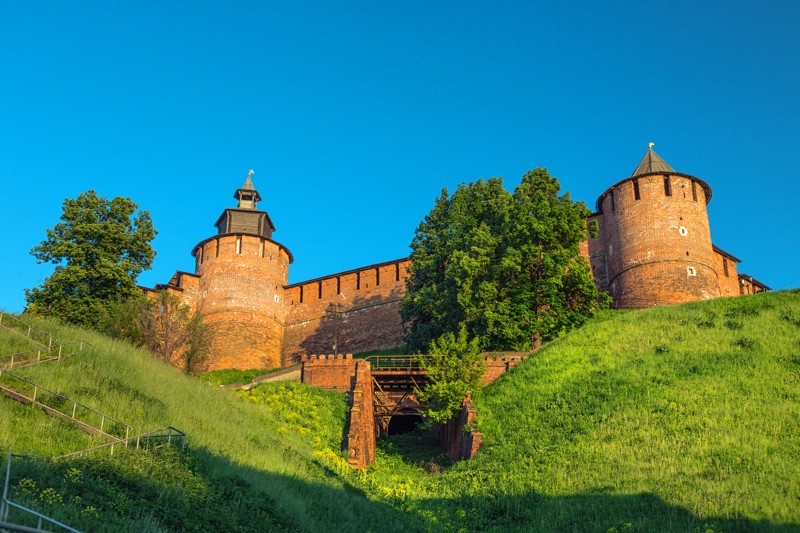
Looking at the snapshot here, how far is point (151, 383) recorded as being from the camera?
24.3 meters

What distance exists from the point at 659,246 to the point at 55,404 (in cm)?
2973

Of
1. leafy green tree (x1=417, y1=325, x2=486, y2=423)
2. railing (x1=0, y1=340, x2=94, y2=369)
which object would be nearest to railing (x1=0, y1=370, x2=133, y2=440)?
railing (x1=0, y1=340, x2=94, y2=369)

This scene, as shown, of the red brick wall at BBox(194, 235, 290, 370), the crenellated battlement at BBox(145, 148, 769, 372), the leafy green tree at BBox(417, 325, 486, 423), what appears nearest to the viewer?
the leafy green tree at BBox(417, 325, 486, 423)

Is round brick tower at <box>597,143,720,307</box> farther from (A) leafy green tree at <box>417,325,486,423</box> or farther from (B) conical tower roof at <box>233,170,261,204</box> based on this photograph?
(B) conical tower roof at <box>233,170,261,204</box>

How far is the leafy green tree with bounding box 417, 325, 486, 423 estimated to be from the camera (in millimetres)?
28312

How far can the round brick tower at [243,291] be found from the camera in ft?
157

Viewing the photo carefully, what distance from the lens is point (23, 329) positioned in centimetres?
2398

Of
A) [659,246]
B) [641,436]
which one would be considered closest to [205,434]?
[641,436]

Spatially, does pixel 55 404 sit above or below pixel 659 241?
below

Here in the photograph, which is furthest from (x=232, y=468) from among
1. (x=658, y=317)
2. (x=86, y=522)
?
(x=658, y=317)

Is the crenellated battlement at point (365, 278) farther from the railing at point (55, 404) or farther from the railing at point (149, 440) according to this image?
the railing at point (55, 404)

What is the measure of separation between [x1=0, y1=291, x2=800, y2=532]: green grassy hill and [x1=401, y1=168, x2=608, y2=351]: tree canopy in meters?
1.75

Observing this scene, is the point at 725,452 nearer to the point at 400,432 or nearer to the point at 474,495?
the point at 474,495

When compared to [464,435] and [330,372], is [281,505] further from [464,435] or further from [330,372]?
[330,372]
